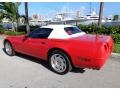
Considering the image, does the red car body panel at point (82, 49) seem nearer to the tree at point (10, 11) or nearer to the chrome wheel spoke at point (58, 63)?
the chrome wheel spoke at point (58, 63)

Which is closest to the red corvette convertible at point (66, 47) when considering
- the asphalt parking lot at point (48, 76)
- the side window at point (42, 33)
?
the side window at point (42, 33)

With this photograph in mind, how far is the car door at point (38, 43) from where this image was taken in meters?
5.68

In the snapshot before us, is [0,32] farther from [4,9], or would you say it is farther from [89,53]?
[89,53]

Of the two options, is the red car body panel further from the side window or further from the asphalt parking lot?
the asphalt parking lot

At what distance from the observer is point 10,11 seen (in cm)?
1817

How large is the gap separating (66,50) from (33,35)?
1644 mm

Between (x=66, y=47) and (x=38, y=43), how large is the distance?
1169 mm

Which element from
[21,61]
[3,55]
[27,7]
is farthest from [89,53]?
[27,7]

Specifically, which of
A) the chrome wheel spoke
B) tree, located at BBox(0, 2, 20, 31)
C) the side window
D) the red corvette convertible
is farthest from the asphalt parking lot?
tree, located at BBox(0, 2, 20, 31)

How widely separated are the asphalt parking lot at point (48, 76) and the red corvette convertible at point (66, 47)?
34 cm

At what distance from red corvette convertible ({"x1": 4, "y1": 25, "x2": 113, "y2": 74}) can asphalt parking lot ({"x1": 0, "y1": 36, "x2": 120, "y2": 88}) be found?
13.3 inches

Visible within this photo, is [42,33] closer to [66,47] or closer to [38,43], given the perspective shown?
[38,43]

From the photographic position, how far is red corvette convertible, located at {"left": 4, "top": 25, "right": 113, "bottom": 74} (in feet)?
15.3

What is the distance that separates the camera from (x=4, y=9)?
18.5 m
